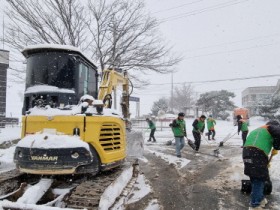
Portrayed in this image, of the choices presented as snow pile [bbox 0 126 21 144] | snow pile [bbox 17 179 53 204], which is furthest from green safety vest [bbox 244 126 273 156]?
snow pile [bbox 0 126 21 144]

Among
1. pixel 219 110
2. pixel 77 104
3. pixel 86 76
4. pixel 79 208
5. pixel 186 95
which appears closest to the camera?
pixel 79 208

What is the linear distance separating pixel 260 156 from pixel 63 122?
3.45 meters

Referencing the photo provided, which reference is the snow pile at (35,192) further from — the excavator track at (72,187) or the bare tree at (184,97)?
the bare tree at (184,97)

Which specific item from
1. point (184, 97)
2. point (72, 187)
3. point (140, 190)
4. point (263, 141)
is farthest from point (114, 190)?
point (184, 97)

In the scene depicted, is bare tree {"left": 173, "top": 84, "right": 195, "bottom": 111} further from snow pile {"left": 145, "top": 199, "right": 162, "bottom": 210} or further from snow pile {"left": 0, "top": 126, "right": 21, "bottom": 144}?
snow pile {"left": 145, "top": 199, "right": 162, "bottom": 210}

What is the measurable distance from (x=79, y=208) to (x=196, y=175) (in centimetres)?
533

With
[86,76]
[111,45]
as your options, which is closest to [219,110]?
[111,45]

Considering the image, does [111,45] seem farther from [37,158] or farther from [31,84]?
[37,158]

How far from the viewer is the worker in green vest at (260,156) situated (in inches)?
220

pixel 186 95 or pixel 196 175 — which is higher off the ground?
pixel 186 95

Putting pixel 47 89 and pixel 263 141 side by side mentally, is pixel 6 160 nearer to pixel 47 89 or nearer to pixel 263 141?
pixel 47 89

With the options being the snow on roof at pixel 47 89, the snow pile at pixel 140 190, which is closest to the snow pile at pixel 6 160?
the snow pile at pixel 140 190

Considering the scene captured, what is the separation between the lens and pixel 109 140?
17.6ft

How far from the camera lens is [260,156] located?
5629 millimetres
